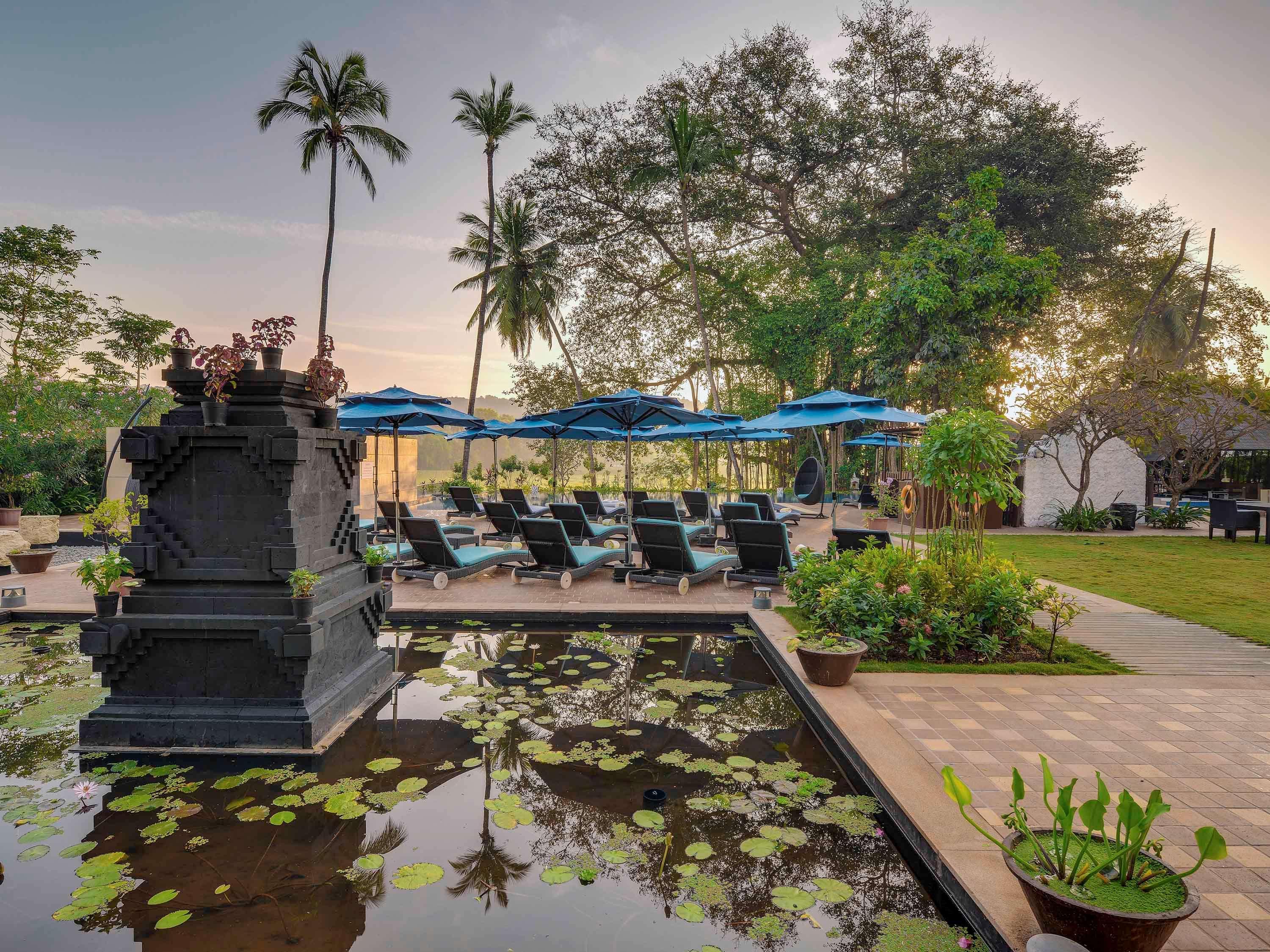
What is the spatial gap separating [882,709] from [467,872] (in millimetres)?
2462

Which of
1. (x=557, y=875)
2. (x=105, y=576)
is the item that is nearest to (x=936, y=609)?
(x=557, y=875)

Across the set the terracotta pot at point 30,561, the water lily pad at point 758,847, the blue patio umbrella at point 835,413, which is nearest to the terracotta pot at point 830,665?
the water lily pad at point 758,847

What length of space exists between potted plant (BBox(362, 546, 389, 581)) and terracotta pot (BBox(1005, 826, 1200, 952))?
4108 mm

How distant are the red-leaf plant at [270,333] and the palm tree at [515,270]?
58.4ft

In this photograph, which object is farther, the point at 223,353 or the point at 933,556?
the point at 933,556

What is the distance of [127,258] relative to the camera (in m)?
14.0

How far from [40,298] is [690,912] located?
2436cm

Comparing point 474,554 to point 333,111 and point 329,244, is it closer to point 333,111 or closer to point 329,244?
point 329,244

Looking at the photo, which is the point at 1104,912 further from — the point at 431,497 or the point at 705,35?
the point at 705,35

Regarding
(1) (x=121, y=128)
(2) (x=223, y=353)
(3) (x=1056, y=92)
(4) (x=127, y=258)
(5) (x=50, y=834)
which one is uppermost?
(3) (x=1056, y=92)

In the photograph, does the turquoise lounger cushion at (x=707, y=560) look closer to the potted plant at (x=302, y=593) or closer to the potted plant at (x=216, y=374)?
the potted plant at (x=302, y=593)

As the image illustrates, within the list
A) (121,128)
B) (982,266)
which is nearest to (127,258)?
(121,128)

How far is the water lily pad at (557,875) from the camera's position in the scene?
230cm

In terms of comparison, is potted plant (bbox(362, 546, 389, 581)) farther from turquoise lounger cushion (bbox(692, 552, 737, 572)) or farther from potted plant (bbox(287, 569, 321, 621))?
turquoise lounger cushion (bbox(692, 552, 737, 572))
